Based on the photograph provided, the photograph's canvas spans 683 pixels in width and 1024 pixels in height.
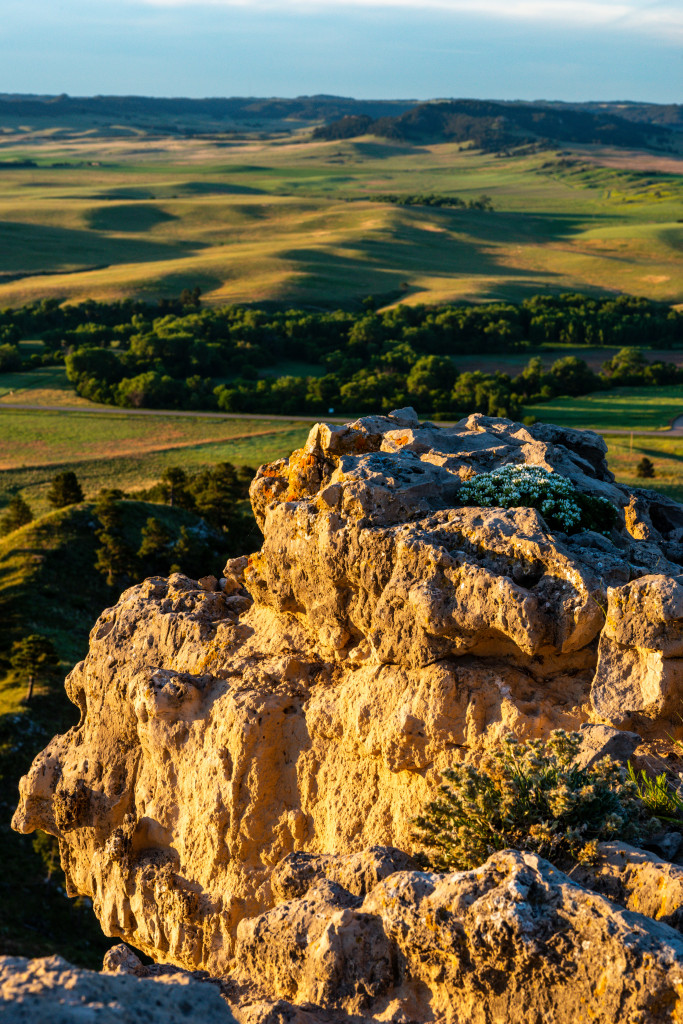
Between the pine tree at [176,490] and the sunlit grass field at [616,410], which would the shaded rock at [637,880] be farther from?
the sunlit grass field at [616,410]

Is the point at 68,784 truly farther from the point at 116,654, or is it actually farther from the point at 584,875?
the point at 584,875

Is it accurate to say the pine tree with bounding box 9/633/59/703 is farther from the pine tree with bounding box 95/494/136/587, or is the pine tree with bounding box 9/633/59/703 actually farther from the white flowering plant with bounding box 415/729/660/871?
the white flowering plant with bounding box 415/729/660/871

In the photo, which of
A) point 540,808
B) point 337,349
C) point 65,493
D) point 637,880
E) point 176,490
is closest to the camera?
point 637,880

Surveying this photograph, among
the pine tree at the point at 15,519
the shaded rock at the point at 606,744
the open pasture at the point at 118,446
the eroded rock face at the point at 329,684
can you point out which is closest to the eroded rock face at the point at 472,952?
the eroded rock face at the point at 329,684

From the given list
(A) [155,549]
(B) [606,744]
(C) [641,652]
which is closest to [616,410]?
(A) [155,549]

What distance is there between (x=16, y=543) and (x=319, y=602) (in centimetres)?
4381

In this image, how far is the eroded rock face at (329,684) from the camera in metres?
13.1

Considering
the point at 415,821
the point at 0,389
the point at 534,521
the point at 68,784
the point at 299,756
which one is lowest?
the point at 0,389

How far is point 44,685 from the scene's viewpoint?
1656 inches

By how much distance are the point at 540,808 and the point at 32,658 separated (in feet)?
109

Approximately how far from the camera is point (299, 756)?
47.8 feet

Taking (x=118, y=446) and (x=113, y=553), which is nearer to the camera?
(x=113, y=553)

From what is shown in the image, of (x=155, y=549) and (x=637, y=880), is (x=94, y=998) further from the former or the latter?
(x=155, y=549)

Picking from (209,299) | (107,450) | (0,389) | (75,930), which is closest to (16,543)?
(75,930)
